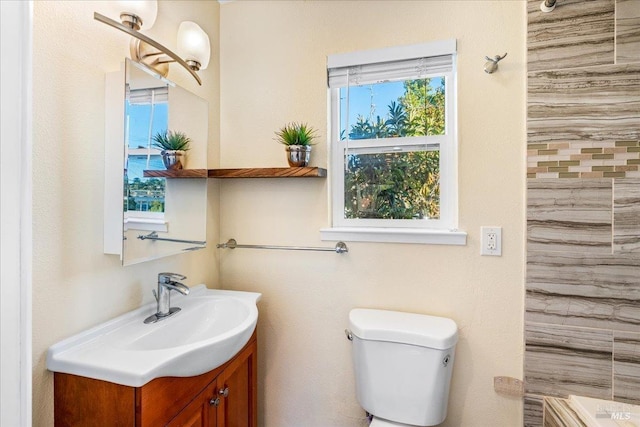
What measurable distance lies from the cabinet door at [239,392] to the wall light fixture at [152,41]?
4.08ft

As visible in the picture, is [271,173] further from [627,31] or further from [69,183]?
[627,31]

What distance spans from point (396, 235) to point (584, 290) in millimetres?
750

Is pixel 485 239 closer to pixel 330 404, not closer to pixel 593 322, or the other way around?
pixel 593 322

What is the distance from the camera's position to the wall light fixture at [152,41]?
1.10 metres

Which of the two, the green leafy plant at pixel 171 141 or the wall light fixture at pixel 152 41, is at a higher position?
the wall light fixture at pixel 152 41

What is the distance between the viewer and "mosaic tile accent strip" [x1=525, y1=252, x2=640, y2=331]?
1222 mm

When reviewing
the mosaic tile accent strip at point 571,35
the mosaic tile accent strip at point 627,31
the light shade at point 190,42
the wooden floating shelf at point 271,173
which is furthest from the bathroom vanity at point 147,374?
the mosaic tile accent strip at point 627,31

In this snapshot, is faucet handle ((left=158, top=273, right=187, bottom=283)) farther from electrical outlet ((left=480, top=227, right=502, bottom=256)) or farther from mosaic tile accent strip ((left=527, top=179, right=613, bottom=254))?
mosaic tile accent strip ((left=527, top=179, right=613, bottom=254))

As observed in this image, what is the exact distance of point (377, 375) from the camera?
4.36 ft

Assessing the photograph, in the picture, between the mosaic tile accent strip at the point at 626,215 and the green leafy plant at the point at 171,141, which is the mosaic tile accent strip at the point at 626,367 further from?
the green leafy plant at the point at 171,141

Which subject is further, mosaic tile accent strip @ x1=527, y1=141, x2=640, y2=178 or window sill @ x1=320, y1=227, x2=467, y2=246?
window sill @ x1=320, y1=227, x2=467, y2=246

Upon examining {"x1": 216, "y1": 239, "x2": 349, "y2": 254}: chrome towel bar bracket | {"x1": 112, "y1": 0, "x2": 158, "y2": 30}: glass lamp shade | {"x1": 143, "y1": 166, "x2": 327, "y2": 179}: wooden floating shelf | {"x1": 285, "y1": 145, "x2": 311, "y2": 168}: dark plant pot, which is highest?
{"x1": 112, "y1": 0, "x2": 158, "y2": 30}: glass lamp shade

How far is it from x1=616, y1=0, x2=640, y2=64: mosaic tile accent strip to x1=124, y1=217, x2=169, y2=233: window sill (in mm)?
1897

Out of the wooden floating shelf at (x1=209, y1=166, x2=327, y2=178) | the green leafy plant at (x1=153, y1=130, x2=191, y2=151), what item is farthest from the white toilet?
the green leafy plant at (x1=153, y1=130, x2=191, y2=151)
